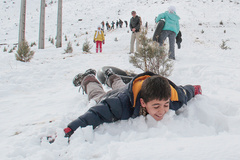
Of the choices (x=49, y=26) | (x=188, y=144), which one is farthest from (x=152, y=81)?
(x=49, y=26)

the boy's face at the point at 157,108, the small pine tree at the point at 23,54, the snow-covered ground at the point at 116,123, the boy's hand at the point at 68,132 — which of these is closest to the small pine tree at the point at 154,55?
the snow-covered ground at the point at 116,123

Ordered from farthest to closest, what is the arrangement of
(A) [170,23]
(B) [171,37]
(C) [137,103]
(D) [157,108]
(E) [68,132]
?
1. (B) [171,37]
2. (A) [170,23]
3. (C) [137,103]
4. (D) [157,108]
5. (E) [68,132]

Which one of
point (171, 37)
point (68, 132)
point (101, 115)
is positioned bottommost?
point (68, 132)

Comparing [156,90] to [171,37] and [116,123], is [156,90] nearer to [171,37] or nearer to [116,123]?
[116,123]

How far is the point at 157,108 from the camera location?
1599mm

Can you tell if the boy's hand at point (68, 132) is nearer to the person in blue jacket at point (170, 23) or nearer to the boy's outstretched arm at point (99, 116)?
the boy's outstretched arm at point (99, 116)

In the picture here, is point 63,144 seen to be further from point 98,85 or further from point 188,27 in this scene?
point 188,27

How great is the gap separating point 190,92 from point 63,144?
4.60ft

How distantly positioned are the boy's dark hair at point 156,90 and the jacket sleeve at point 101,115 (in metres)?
0.27

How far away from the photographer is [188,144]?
45.3 inches

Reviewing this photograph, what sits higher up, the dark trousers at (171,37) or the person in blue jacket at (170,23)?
the person in blue jacket at (170,23)

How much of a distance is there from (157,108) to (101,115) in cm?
48

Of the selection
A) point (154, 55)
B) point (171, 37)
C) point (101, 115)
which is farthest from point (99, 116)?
point (171, 37)

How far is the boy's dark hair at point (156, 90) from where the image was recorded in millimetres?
1545
